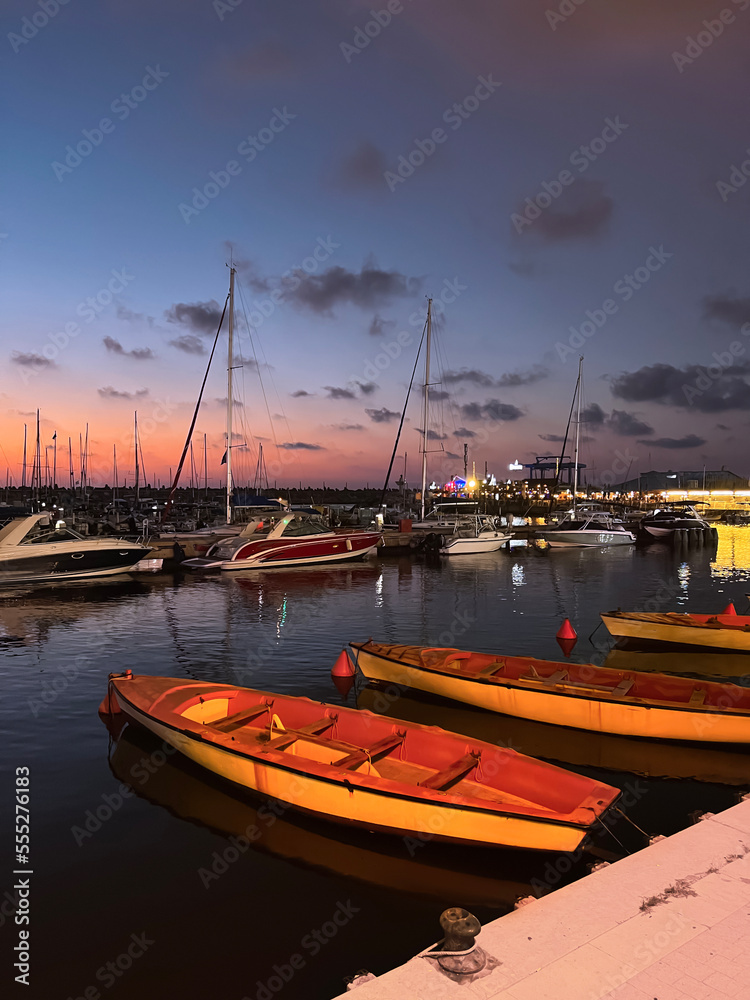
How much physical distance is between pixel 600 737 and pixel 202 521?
5542cm

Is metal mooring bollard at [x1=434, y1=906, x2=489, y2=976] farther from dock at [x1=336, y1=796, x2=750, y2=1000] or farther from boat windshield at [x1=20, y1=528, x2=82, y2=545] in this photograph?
boat windshield at [x1=20, y1=528, x2=82, y2=545]

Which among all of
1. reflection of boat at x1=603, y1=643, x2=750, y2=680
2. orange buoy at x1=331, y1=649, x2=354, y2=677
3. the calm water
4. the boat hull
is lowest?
reflection of boat at x1=603, y1=643, x2=750, y2=680

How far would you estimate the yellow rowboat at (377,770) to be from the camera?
19.6 ft

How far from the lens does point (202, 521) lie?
2409 inches

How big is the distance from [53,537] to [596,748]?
24071mm

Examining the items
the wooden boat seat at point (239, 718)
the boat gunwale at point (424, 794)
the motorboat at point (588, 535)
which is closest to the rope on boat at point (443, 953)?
the boat gunwale at point (424, 794)

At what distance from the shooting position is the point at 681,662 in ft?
50.5

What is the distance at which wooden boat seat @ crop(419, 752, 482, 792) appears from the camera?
257 inches

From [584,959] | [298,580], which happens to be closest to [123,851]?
[584,959]

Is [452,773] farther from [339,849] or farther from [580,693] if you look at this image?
[580,693]

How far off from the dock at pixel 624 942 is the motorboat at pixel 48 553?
24.6 meters

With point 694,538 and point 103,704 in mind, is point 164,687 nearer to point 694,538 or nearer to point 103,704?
point 103,704

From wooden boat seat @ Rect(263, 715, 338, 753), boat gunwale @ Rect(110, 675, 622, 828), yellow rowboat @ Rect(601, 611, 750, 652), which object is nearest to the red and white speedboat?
yellow rowboat @ Rect(601, 611, 750, 652)

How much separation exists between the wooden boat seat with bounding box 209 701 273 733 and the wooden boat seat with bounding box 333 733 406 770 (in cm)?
174
